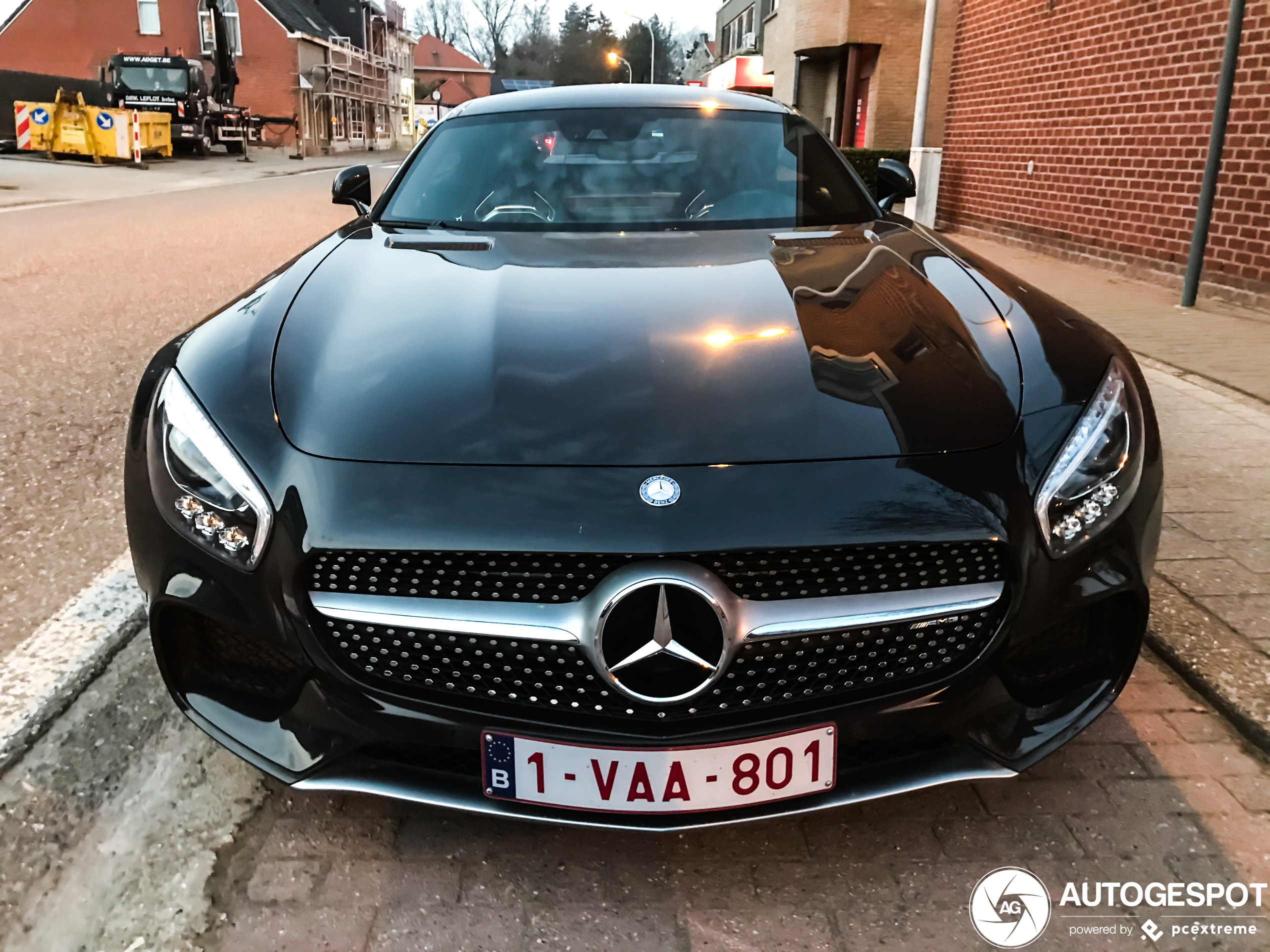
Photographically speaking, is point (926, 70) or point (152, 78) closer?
point (926, 70)

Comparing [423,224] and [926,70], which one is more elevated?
[926,70]

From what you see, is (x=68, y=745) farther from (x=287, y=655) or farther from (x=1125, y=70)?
(x=1125, y=70)

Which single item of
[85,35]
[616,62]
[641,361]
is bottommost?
[641,361]

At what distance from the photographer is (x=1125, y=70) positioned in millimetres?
9383

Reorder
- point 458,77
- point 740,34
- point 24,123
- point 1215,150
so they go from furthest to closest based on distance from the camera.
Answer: point 458,77 < point 740,34 < point 24,123 < point 1215,150

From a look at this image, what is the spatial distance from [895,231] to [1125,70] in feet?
25.7

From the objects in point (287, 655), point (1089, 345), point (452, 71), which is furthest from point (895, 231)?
point (452, 71)

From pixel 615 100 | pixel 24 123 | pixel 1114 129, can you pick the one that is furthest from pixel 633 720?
pixel 24 123

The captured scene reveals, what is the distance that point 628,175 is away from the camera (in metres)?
3.17

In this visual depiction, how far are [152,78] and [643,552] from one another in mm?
35390

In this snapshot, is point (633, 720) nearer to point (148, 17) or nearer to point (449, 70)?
point (148, 17)

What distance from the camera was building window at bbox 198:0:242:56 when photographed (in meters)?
34.6

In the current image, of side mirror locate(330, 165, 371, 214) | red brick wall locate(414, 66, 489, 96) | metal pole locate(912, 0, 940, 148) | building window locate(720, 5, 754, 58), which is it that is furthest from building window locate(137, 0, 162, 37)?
side mirror locate(330, 165, 371, 214)

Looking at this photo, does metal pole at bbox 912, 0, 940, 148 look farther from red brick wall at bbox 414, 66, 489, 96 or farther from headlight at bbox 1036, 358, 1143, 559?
red brick wall at bbox 414, 66, 489, 96
